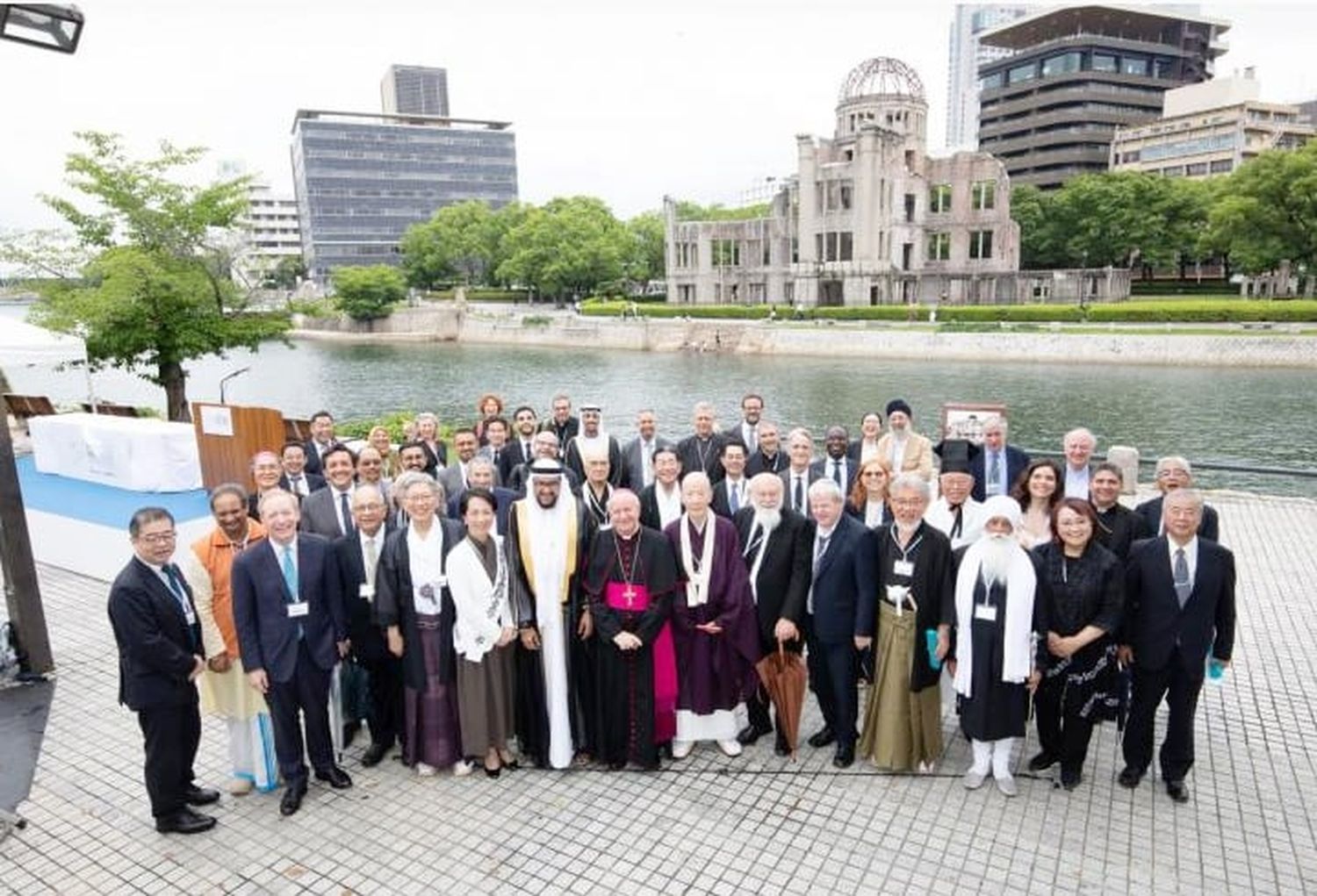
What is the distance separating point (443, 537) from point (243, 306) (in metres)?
17.2

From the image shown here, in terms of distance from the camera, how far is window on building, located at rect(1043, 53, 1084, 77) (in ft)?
273

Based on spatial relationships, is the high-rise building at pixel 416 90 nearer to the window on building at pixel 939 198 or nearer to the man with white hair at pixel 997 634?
the window on building at pixel 939 198

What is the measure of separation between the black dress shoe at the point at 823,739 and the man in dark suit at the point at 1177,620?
1686 mm

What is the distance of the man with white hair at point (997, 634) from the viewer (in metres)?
4.24

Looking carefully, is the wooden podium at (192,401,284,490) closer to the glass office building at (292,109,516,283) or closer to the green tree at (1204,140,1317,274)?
the green tree at (1204,140,1317,274)

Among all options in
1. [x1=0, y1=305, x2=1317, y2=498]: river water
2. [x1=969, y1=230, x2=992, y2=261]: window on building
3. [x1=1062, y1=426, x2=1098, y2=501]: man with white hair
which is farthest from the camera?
[x1=969, y1=230, x2=992, y2=261]: window on building

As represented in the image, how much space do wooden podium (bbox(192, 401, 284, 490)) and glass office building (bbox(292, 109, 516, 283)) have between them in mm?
103288

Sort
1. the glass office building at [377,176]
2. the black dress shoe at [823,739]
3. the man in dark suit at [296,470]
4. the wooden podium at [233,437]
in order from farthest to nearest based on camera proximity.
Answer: the glass office building at [377,176]
the wooden podium at [233,437]
the man in dark suit at [296,470]
the black dress shoe at [823,739]

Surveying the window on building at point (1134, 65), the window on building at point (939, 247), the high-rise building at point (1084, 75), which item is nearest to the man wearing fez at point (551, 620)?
the window on building at point (939, 247)

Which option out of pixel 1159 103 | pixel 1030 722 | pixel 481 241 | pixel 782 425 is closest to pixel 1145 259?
pixel 1159 103

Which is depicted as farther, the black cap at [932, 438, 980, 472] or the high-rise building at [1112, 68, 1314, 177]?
the high-rise building at [1112, 68, 1314, 177]

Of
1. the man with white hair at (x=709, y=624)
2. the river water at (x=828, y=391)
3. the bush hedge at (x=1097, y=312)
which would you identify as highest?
the bush hedge at (x=1097, y=312)

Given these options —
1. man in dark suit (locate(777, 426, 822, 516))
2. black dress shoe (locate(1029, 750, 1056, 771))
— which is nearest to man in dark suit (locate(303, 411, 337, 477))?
man in dark suit (locate(777, 426, 822, 516))

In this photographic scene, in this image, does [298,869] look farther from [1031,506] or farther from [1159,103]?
[1159,103]
